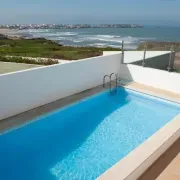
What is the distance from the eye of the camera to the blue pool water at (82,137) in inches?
189

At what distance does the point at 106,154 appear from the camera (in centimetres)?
535

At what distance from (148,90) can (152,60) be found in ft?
6.87

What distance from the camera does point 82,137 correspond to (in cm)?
609

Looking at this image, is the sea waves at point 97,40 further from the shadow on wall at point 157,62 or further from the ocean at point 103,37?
the shadow on wall at point 157,62

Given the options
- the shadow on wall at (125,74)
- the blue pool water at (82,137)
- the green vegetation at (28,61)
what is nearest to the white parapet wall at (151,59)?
the shadow on wall at (125,74)

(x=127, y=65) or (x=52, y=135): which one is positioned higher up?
(x=127, y=65)

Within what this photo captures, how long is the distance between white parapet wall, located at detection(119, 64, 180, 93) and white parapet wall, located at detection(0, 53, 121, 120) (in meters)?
0.77

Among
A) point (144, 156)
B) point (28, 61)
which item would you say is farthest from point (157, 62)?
point (144, 156)

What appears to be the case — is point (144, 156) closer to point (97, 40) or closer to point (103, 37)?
point (97, 40)

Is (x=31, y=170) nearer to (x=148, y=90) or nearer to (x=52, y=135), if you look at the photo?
(x=52, y=135)

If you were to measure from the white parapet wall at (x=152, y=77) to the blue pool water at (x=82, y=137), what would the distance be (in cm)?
88

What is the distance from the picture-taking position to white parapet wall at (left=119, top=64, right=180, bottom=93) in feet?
27.4

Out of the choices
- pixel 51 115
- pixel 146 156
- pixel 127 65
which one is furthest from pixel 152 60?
pixel 146 156

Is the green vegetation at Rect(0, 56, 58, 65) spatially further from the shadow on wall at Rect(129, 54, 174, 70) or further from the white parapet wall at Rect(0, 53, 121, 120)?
the shadow on wall at Rect(129, 54, 174, 70)
